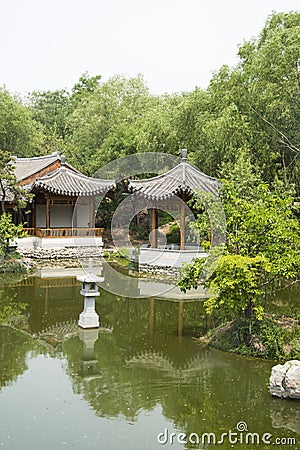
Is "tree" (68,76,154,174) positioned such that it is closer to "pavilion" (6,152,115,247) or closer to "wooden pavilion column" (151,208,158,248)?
"pavilion" (6,152,115,247)

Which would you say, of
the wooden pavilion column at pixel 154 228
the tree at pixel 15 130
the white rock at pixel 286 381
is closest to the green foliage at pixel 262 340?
the white rock at pixel 286 381

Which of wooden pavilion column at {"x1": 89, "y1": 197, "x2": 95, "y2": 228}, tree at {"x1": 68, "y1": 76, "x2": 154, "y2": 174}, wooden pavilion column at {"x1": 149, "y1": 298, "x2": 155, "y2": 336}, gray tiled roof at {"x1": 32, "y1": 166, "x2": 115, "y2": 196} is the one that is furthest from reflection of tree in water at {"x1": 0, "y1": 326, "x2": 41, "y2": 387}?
tree at {"x1": 68, "y1": 76, "x2": 154, "y2": 174}

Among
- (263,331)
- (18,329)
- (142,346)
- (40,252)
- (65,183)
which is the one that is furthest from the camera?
(65,183)

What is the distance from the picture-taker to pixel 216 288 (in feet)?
24.4

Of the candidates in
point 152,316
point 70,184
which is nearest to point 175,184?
point 152,316

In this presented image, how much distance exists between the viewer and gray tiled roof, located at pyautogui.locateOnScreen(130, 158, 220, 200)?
14570 mm

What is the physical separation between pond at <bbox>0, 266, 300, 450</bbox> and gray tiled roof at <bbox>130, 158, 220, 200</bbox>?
5.41m

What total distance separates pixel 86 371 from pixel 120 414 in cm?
146

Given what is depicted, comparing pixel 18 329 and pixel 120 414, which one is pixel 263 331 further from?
pixel 18 329

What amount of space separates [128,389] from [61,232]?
43.7 ft

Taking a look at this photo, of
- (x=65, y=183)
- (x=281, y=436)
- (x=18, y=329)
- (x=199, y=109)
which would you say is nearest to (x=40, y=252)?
(x=65, y=183)

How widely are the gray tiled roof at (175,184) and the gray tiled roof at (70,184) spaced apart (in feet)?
13.2

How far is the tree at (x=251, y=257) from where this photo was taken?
24.2ft

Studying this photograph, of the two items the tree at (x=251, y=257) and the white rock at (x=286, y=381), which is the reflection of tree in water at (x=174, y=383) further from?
the tree at (x=251, y=257)
